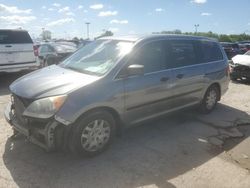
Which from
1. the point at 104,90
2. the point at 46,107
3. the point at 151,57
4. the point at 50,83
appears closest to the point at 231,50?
the point at 151,57

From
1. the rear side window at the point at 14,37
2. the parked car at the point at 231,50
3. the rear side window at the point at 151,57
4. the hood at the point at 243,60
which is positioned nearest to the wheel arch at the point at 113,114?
the rear side window at the point at 151,57

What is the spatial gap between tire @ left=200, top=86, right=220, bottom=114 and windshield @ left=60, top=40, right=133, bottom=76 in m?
2.54

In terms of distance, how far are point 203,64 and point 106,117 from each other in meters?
2.79

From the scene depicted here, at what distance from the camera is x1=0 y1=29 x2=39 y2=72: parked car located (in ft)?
29.5

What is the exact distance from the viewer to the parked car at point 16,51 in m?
8.99

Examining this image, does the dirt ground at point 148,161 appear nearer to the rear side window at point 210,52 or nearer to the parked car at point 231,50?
the rear side window at point 210,52

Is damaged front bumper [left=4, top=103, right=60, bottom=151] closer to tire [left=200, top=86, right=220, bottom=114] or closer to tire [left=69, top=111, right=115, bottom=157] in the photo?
tire [left=69, top=111, right=115, bottom=157]

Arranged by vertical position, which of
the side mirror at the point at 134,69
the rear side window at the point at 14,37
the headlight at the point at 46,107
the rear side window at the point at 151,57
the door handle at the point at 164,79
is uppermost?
the rear side window at the point at 14,37

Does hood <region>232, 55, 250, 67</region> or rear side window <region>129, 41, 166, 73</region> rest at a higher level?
rear side window <region>129, 41, 166, 73</region>

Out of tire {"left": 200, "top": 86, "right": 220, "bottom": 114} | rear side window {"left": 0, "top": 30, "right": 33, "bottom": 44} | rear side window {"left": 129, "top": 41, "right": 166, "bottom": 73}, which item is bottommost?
tire {"left": 200, "top": 86, "right": 220, "bottom": 114}

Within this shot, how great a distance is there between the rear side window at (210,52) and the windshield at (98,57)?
2.14 m

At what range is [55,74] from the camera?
4.43 metres

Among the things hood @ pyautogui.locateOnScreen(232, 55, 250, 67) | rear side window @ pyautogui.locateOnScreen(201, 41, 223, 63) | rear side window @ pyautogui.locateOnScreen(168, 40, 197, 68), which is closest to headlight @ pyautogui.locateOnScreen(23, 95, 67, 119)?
rear side window @ pyautogui.locateOnScreen(168, 40, 197, 68)

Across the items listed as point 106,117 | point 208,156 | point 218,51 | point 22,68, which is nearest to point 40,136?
point 106,117
